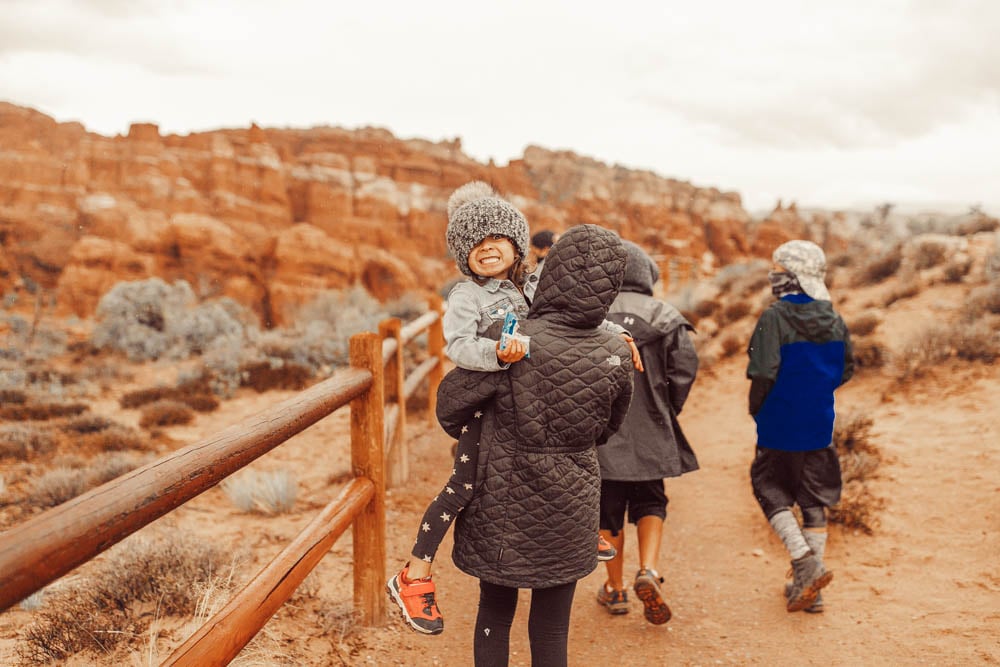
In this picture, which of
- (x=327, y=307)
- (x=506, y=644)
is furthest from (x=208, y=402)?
(x=327, y=307)

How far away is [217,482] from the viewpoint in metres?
1.71

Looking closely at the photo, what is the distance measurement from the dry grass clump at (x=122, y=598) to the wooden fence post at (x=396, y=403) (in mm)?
2024

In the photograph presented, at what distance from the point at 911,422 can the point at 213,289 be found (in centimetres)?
3078

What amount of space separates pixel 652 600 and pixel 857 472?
9.19 ft

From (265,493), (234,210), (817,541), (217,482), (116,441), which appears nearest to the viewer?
(217,482)

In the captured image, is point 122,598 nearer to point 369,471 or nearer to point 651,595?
point 369,471

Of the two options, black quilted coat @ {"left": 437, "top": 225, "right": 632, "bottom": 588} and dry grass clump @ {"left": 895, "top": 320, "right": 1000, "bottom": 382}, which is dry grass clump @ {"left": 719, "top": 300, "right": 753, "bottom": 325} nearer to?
dry grass clump @ {"left": 895, "top": 320, "right": 1000, "bottom": 382}

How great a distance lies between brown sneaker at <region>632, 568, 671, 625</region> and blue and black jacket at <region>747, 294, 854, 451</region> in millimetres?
1053

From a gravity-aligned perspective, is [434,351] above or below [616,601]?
above

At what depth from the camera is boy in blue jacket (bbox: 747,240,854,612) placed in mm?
3520

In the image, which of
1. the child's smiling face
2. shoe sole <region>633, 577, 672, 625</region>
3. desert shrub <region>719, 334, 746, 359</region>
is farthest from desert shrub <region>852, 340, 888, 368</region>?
the child's smiling face

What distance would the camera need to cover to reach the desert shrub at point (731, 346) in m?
9.87

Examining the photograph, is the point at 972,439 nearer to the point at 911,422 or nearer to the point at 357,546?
the point at 911,422

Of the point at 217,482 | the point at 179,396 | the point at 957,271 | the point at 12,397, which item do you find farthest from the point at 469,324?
the point at 957,271
